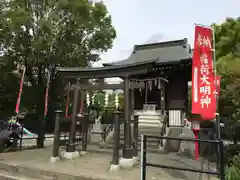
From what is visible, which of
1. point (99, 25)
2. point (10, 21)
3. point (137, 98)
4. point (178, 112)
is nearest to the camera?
point (10, 21)

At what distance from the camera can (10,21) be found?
436 inches

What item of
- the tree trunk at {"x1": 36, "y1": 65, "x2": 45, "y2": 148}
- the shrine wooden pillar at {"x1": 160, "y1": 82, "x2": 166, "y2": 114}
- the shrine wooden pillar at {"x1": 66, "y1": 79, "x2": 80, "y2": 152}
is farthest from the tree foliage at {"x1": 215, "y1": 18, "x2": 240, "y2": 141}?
the tree trunk at {"x1": 36, "y1": 65, "x2": 45, "y2": 148}

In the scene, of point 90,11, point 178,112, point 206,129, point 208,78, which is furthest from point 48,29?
point 206,129

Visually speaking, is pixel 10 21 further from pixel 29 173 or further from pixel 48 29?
pixel 29 173

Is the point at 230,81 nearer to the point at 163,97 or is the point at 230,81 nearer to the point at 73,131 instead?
the point at 73,131

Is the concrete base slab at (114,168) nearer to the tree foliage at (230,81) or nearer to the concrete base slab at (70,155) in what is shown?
the concrete base slab at (70,155)

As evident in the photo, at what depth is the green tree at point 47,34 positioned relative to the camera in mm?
11422

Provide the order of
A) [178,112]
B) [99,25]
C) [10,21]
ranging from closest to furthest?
[10,21]
[99,25]
[178,112]

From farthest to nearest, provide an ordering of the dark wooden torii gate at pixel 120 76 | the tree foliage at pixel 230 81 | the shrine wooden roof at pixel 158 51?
the shrine wooden roof at pixel 158 51 → the dark wooden torii gate at pixel 120 76 → the tree foliage at pixel 230 81

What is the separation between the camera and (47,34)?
11.8 meters

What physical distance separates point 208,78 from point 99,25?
342 inches

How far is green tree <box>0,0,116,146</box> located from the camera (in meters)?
11.4

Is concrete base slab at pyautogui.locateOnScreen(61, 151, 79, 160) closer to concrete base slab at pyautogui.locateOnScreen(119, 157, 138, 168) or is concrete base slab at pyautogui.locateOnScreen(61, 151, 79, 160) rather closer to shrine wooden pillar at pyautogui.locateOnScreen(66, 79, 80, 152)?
shrine wooden pillar at pyautogui.locateOnScreen(66, 79, 80, 152)

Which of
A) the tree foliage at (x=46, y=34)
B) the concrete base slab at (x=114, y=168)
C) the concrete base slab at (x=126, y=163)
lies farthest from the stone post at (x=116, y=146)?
the tree foliage at (x=46, y=34)
